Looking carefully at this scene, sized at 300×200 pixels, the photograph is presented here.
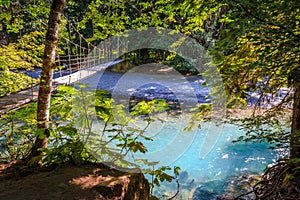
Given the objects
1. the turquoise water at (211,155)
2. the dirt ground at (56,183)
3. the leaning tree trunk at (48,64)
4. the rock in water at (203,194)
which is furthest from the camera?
the turquoise water at (211,155)

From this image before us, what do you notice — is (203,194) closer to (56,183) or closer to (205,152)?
(205,152)

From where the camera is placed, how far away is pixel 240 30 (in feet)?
3.29

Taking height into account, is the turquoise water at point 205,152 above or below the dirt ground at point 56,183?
below

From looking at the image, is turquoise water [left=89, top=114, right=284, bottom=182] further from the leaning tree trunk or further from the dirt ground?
the dirt ground

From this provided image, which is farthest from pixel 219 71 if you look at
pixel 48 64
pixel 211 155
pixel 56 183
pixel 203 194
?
pixel 211 155

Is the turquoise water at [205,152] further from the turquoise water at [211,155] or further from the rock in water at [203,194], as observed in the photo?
the rock in water at [203,194]

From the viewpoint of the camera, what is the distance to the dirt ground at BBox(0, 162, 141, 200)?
979mm

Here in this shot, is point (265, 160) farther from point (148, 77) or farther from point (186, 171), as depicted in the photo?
point (148, 77)

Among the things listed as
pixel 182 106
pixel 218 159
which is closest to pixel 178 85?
pixel 182 106

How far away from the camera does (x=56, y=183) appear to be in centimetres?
107

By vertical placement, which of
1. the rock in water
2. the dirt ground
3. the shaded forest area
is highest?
the shaded forest area

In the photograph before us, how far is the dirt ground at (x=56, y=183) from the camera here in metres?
0.98

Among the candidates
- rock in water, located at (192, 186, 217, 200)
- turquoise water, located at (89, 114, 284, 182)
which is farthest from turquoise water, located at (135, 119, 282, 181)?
rock in water, located at (192, 186, 217, 200)

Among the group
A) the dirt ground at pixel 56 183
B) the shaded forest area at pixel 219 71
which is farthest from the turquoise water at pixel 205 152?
the dirt ground at pixel 56 183
